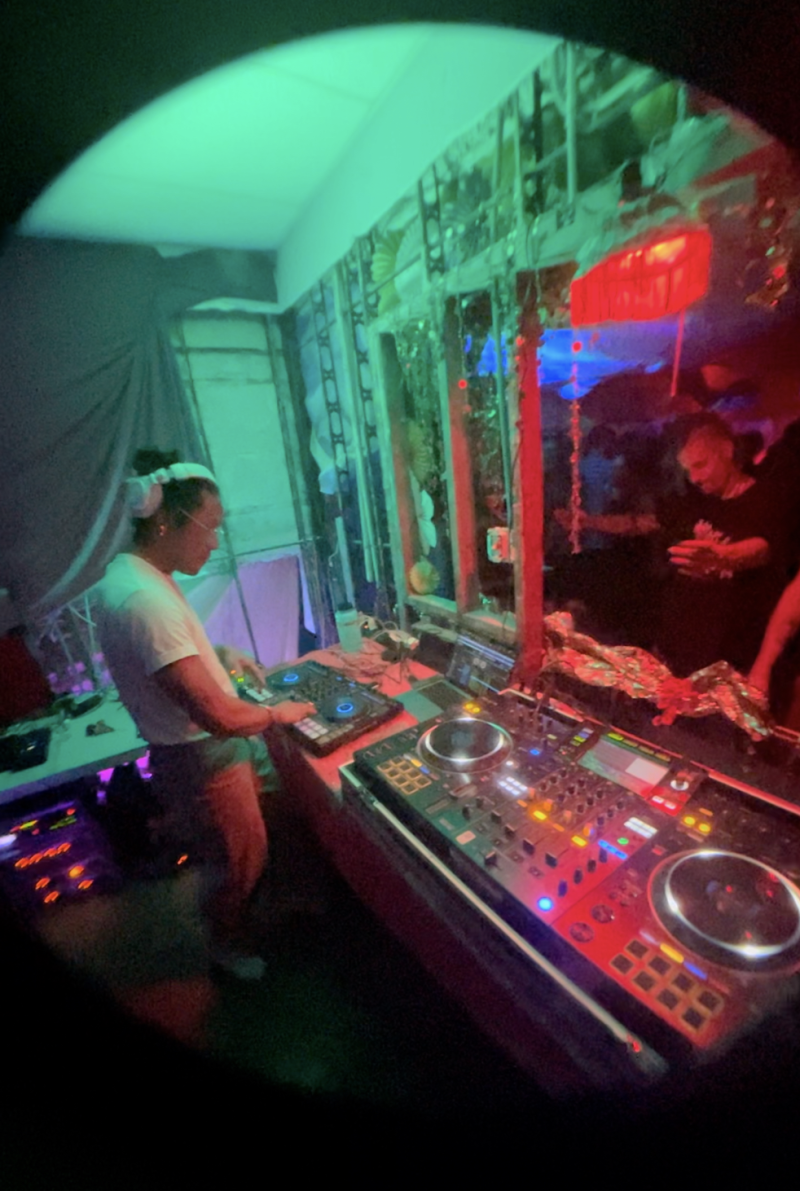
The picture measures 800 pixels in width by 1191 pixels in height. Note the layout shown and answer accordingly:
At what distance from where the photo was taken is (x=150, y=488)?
5.73 ft

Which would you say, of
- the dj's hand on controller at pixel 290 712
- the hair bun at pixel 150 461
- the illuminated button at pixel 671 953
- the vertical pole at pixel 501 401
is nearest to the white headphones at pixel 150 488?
the hair bun at pixel 150 461

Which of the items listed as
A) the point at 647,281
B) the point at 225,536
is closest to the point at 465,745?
the point at 647,281

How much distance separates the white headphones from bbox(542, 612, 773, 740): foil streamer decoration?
1.57 metres

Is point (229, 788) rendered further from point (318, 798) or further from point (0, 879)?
point (0, 879)

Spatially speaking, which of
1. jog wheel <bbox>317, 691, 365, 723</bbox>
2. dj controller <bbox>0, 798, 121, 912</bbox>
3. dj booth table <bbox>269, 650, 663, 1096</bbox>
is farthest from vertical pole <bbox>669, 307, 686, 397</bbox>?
dj controller <bbox>0, 798, 121, 912</bbox>

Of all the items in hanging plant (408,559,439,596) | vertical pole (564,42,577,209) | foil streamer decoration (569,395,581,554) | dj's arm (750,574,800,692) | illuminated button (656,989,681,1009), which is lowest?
illuminated button (656,989,681,1009)

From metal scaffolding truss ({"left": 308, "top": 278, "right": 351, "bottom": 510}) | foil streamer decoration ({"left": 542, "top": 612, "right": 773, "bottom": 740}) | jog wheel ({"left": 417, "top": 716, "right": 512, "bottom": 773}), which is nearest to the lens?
foil streamer decoration ({"left": 542, "top": 612, "right": 773, "bottom": 740})

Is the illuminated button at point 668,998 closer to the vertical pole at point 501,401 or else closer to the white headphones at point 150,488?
the vertical pole at point 501,401

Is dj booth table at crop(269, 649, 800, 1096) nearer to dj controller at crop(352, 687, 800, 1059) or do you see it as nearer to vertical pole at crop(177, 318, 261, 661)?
dj controller at crop(352, 687, 800, 1059)

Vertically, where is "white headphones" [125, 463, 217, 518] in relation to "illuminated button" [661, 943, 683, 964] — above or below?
above

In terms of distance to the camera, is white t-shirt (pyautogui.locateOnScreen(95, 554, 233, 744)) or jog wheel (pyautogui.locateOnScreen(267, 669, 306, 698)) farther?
jog wheel (pyautogui.locateOnScreen(267, 669, 306, 698))

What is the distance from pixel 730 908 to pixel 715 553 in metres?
0.81

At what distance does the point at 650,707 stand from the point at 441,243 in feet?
6.49

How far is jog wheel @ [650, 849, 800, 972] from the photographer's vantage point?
0.81 m
